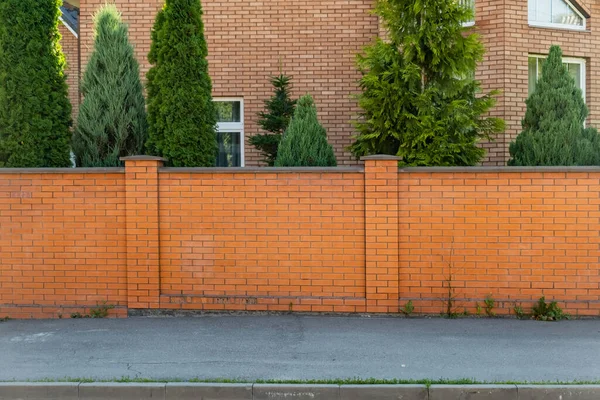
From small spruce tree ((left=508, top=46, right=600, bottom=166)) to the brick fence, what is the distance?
113 cm

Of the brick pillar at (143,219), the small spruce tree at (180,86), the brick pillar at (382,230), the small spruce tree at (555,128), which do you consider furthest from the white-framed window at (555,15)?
the brick pillar at (143,219)

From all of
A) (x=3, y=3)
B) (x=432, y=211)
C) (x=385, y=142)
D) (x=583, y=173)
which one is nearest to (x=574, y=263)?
(x=583, y=173)

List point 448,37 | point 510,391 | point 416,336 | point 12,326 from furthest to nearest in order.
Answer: point 448,37 < point 12,326 < point 416,336 < point 510,391

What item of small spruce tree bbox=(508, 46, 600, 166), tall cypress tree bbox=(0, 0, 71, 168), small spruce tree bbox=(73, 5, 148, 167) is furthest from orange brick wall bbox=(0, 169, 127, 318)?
small spruce tree bbox=(508, 46, 600, 166)

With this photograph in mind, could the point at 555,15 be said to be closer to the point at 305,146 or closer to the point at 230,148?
the point at 305,146

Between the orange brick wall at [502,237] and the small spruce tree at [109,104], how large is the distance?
4058mm

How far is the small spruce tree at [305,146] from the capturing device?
1087 cm

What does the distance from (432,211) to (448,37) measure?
8.65ft

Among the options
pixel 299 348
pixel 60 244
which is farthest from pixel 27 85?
pixel 299 348

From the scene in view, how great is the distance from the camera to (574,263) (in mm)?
9969

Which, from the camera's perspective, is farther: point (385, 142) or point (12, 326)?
point (385, 142)

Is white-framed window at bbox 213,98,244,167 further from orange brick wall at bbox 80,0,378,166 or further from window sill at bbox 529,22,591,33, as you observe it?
window sill at bbox 529,22,591,33

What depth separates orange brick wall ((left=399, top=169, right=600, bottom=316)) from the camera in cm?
994

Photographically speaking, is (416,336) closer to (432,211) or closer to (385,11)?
(432,211)
